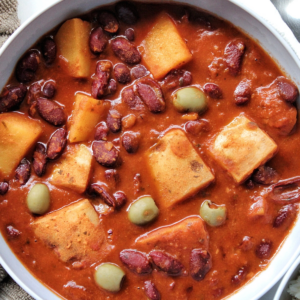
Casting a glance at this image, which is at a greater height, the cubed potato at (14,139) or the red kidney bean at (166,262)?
the cubed potato at (14,139)

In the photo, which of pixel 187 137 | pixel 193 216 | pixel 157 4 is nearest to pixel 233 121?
pixel 187 137

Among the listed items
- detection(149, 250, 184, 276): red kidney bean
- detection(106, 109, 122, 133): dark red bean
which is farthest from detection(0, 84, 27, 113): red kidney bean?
detection(149, 250, 184, 276): red kidney bean

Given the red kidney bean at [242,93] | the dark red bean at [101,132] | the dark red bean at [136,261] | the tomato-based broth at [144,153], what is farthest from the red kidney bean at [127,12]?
the dark red bean at [136,261]

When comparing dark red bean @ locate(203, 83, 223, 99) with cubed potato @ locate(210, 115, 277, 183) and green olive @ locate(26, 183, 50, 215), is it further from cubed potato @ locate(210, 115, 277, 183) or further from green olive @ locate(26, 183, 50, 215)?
green olive @ locate(26, 183, 50, 215)

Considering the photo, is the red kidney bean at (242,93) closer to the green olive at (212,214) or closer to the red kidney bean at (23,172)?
the green olive at (212,214)

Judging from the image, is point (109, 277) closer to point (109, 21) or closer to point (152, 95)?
point (152, 95)

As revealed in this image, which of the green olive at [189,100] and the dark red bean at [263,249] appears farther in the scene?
the dark red bean at [263,249]

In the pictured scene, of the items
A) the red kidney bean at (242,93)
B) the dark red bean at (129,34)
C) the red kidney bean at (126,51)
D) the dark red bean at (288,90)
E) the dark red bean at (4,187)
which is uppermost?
the dark red bean at (129,34)
